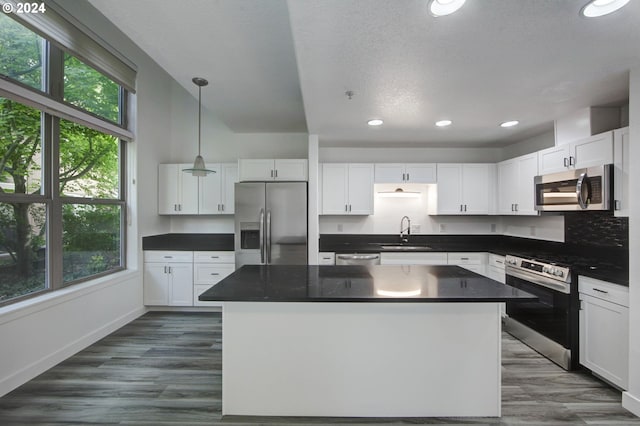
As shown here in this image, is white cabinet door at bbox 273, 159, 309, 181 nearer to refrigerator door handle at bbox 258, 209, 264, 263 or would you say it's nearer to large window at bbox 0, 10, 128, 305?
refrigerator door handle at bbox 258, 209, 264, 263

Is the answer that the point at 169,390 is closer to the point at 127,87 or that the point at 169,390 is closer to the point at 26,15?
the point at 26,15

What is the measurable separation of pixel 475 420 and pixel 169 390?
2.20 metres

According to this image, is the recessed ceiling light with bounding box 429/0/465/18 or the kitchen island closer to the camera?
the recessed ceiling light with bounding box 429/0/465/18

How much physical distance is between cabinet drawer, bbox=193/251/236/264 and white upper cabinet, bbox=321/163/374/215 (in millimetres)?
1477

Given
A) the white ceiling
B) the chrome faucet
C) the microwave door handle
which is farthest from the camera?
the chrome faucet

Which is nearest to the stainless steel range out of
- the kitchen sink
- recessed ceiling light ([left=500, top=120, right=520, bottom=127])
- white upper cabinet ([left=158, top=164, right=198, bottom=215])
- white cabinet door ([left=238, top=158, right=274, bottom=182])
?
the kitchen sink

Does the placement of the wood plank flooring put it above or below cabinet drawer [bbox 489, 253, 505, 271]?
below

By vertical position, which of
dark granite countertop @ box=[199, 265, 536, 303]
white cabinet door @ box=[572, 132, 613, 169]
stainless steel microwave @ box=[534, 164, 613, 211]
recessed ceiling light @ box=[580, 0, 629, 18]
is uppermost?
recessed ceiling light @ box=[580, 0, 629, 18]

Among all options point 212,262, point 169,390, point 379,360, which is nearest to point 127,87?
point 212,262

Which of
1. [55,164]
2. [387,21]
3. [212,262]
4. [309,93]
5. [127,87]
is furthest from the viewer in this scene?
[212,262]

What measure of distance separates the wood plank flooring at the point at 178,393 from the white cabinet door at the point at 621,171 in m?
1.45

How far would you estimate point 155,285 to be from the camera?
4.18 m

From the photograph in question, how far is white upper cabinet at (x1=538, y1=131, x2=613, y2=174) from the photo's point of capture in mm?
2651

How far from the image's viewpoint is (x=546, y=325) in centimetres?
290
